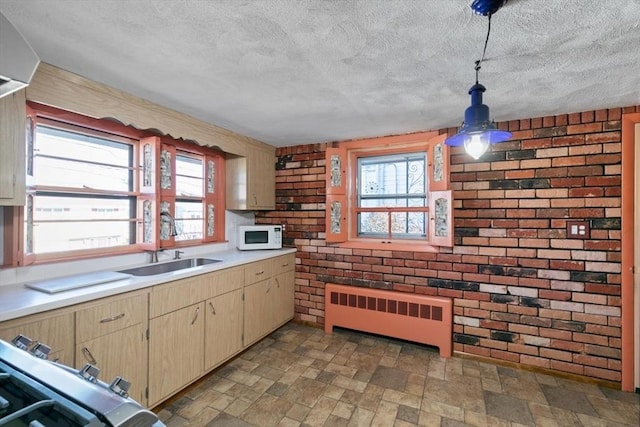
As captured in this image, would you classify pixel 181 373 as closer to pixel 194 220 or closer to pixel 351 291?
pixel 194 220

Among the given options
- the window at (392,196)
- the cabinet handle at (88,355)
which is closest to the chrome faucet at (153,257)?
the cabinet handle at (88,355)

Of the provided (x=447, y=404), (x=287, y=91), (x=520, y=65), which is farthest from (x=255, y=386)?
(x=520, y=65)

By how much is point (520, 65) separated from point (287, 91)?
1463 millimetres

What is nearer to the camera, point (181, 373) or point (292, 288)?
point (181, 373)

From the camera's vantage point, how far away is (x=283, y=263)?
11.4ft

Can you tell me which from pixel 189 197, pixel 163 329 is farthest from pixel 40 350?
pixel 189 197

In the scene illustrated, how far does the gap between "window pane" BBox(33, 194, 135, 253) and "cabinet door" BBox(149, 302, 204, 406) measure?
905mm

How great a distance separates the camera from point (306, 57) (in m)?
1.64

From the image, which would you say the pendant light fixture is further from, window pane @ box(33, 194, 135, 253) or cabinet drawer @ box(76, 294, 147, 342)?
window pane @ box(33, 194, 135, 253)

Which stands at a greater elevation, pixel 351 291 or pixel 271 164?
pixel 271 164

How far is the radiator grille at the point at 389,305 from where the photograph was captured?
9.62 feet

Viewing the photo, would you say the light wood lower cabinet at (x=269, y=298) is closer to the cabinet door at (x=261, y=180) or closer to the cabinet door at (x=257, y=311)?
the cabinet door at (x=257, y=311)

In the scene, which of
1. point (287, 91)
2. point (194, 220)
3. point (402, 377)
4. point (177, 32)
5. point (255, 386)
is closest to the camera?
point (177, 32)

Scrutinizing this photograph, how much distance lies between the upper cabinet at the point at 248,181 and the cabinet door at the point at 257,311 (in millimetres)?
944
